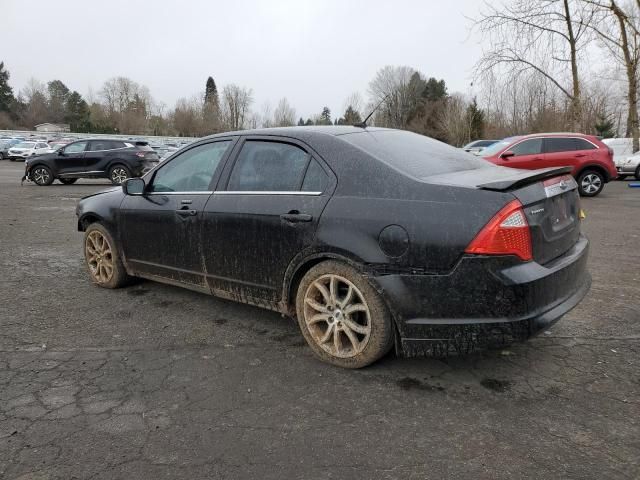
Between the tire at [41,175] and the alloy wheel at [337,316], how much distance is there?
1746 cm

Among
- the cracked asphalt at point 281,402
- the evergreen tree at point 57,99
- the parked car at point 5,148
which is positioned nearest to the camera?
the cracked asphalt at point 281,402

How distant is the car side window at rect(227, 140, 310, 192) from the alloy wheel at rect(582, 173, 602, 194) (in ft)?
40.9

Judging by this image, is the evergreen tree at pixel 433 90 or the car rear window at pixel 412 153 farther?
the evergreen tree at pixel 433 90

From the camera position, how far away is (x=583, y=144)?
1338 centimetres

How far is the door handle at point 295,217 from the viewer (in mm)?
3307

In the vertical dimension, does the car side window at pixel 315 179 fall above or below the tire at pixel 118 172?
below

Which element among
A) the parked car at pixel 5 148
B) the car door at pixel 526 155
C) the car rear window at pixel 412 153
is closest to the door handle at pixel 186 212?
the car rear window at pixel 412 153

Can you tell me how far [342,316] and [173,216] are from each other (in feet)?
6.07

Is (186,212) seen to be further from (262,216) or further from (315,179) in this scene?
(315,179)

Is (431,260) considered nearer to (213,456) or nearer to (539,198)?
(539,198)

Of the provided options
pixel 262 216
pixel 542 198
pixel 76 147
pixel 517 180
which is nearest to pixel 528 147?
pixel 542 198

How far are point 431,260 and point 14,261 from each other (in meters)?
5.69

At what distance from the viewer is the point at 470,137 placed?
52.1 metres

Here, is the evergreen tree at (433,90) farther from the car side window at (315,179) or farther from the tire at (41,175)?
the car side window at (315,179)
